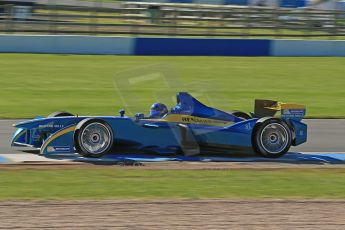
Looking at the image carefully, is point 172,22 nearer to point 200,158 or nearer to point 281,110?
point 281,110

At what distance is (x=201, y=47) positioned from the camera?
26.8m

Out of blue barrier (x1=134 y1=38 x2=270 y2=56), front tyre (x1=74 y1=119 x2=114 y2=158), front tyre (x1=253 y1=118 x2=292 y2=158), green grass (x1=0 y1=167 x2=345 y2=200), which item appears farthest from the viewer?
blue barrier (x1=134 y1=38 x2=270 y2=56)

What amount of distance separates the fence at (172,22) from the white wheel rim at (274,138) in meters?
16.9

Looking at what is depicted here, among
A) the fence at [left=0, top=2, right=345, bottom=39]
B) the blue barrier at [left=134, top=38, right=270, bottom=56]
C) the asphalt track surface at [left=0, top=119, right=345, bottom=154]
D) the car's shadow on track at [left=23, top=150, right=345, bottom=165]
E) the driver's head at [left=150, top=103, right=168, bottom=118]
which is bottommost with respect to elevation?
the car's shadow on track at [left=23, top=150, right=345, bottom=165]

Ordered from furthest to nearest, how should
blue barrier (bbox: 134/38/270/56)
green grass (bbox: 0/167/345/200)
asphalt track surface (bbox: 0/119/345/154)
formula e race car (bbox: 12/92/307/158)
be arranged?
blue barrier (bbox: 134/38/270/56) → asphalt track surface (bbox: 0/119/345/154) → formula e race car (bbox: 12/92/307/158) → green grass (bbox: 0/167/345/200)

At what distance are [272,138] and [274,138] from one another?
0.09 ft

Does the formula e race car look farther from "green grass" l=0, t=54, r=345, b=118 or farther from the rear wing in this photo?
"green grass" l=0, t=54, r=345, b=118

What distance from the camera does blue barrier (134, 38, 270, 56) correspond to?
2625cm

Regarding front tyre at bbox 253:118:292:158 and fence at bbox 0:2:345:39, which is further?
fence at bbox 0:2:345:39

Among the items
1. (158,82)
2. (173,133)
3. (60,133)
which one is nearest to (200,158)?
(173,133)

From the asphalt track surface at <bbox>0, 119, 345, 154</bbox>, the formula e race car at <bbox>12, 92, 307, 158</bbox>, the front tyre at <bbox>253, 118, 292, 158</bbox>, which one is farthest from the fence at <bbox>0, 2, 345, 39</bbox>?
the front tyre at <bbox>253, 118, 292, 158</bbox>

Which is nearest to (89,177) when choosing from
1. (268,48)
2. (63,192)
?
(63,192)

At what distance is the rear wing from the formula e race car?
0.04 ft

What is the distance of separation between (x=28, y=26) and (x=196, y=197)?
1970cm
